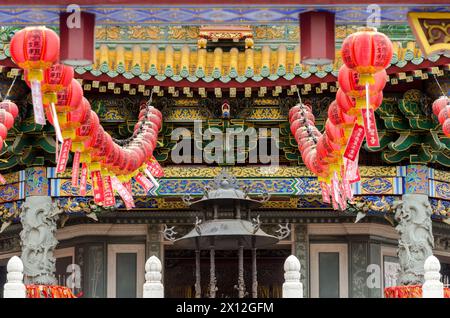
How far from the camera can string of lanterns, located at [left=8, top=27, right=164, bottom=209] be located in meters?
15.1

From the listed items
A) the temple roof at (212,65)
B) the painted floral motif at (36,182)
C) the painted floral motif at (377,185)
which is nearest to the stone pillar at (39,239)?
the painted floral motif at (36,182)

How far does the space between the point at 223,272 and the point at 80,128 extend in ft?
23.4

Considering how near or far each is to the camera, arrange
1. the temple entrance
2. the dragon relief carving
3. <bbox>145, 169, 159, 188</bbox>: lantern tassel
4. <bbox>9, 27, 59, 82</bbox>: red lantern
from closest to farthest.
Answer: <bbox>9, 27, 59, 82</bbox>: red lantern
<bbox>145, 169, 159, 188</bbox>: lantern tassel
the dragon relief carving
the temple entrance

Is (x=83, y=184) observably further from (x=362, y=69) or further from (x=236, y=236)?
(x=362, y=69)

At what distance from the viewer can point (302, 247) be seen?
75.9 feet

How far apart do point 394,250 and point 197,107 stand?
3983mm

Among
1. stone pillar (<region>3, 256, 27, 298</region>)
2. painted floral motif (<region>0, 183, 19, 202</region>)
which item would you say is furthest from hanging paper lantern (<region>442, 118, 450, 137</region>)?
painted floral motif (<region>0, 183, 19, 202</region>)

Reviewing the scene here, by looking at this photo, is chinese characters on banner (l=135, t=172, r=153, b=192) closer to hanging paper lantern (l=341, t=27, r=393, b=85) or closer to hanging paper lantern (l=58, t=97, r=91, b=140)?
hanging paper lantern (l=58, t=97, r=91, b=140)

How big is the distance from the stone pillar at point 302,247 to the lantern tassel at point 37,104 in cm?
869

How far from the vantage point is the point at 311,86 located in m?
21.3

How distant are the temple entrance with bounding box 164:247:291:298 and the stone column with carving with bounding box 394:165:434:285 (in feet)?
9.31

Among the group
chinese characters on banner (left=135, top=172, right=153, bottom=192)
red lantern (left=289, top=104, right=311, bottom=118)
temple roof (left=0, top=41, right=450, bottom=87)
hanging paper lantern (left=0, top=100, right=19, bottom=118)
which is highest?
temple roof (left=0, top=41, right=450, bottom=87)

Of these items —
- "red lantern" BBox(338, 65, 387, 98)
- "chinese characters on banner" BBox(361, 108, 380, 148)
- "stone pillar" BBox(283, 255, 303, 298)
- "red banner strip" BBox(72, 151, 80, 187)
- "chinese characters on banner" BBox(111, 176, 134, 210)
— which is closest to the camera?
"stone pillar" BBox(283, 255, 303, 298)
